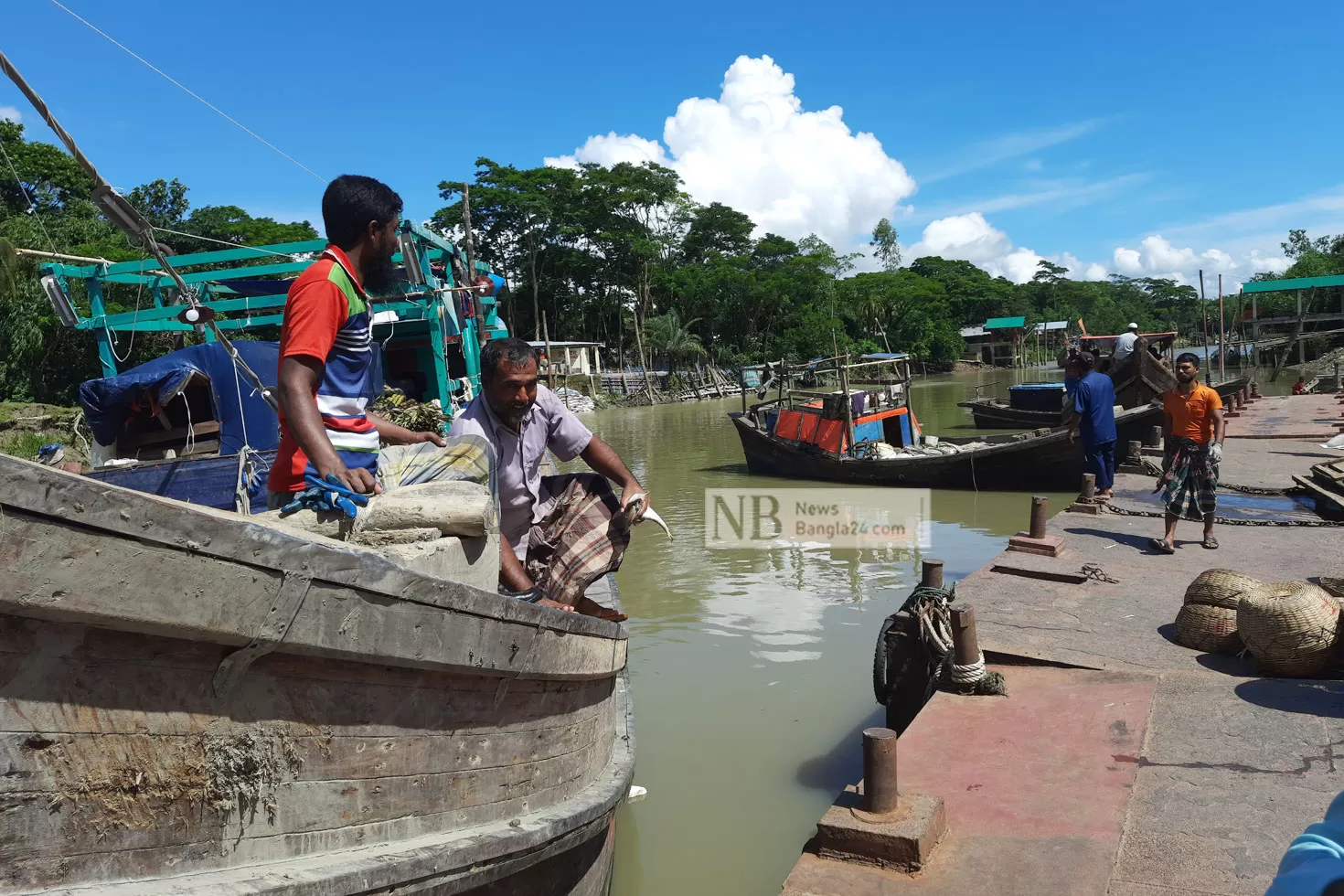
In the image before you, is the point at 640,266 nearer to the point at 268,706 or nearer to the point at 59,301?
the point at 59,301

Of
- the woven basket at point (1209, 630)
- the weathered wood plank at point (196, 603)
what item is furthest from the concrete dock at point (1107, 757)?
the weathered wood plank at point (196, 603)

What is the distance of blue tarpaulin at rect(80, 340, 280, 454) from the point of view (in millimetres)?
7707

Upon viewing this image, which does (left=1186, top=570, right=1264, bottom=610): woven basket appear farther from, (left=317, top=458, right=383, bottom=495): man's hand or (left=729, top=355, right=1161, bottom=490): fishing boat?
(left=729, top=355, right=1161, bottom=490): fishing boat

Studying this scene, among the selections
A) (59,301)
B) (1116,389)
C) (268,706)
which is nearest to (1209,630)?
(268,706)

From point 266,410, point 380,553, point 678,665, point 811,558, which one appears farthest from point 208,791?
point 811,558

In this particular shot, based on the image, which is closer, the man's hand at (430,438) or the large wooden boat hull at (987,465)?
the man's hand at (430,438)

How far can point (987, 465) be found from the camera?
13.5 meters

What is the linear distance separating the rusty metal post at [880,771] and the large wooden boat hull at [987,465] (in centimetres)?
1068

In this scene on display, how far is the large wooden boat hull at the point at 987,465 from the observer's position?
1312 centimetres

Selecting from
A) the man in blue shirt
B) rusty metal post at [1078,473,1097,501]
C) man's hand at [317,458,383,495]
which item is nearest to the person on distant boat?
the man in blue shirt

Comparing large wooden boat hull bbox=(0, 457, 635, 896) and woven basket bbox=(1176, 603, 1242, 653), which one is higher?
large wooden boat hull bbox=(0, 457, 635, 896)

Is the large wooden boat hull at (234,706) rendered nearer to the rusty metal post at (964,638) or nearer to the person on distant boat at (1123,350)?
the rusty metal post at (964,638)

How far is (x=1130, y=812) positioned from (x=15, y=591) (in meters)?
3.40

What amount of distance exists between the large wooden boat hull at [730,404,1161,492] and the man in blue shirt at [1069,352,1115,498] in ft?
11.6
